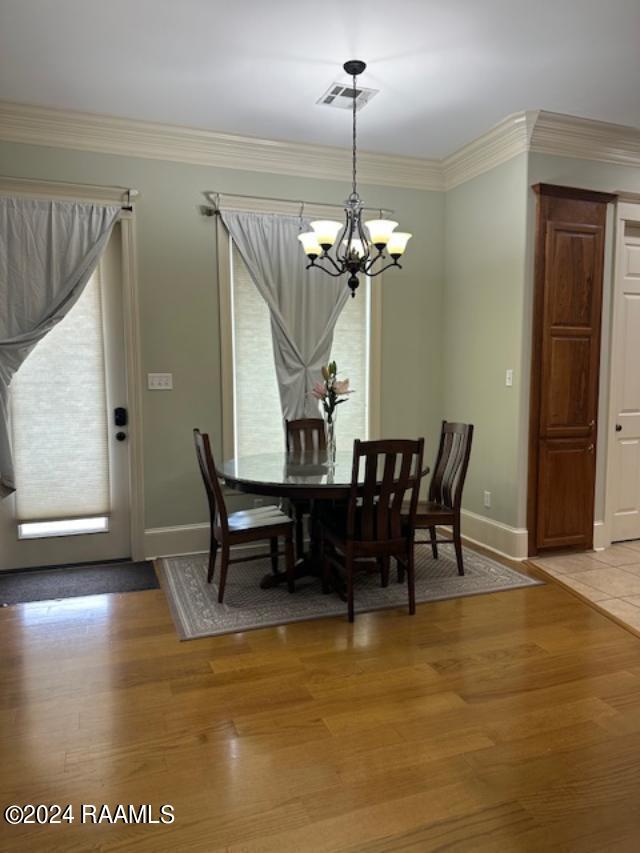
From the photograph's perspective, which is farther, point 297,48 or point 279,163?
point 279,163

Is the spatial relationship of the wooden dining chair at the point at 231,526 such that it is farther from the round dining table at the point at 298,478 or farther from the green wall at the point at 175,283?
the green wall at the point at 175,283

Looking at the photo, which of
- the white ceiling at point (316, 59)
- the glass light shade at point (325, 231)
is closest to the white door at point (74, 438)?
the white ceiling at point (316, 59)

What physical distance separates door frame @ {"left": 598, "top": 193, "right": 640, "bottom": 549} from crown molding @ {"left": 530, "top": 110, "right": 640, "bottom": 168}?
0.28 metres

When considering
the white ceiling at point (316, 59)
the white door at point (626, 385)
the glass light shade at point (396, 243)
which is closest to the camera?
the white ceiling at point (316, 59)

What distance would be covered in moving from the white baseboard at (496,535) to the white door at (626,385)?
0.84m

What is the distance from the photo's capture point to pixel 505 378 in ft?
13.6

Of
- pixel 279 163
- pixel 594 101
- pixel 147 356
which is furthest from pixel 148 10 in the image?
pixel 594 101

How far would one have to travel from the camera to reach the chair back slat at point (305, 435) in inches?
162

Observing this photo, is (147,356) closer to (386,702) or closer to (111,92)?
(111,92)

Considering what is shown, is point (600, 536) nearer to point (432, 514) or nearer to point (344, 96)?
point (432, 514)

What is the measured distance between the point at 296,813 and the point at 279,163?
3984 mm

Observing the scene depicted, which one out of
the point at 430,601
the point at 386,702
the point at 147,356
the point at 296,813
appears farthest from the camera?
the point at 147,356

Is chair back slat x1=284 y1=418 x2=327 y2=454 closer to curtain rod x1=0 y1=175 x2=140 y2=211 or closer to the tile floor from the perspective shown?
the tile floor

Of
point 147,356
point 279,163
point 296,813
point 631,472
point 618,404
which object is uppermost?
point 279,163
